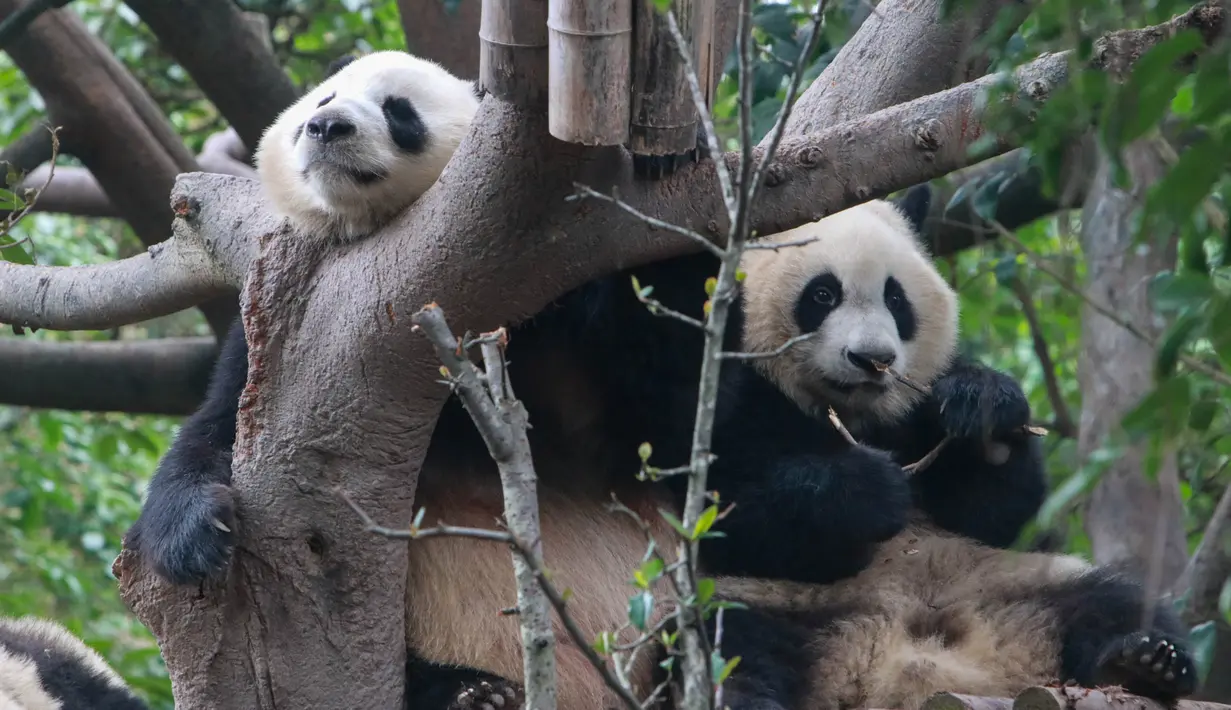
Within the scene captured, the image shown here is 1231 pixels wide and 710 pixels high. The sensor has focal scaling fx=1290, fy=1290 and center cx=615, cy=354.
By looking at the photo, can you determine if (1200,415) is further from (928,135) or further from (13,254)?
(13,254)

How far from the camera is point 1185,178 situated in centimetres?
120

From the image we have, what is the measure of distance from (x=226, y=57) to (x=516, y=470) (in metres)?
3.91

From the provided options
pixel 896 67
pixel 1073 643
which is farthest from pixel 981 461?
pixel 896 67

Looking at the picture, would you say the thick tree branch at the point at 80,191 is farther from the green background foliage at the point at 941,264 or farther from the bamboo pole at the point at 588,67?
the bamboo pole at the point at 588,67

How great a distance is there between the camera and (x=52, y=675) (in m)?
4.27

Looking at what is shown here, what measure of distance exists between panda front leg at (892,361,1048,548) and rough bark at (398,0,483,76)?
259cm

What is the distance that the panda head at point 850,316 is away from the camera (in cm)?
364

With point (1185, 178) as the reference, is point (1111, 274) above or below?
below

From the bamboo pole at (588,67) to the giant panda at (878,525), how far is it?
3.62ft

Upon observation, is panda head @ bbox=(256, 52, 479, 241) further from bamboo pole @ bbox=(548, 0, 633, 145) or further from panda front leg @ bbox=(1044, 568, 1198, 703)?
panda front leg @ bbox=(1044, 568, 1198, 703)

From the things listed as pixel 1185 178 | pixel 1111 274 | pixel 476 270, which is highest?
pixel 1185 178

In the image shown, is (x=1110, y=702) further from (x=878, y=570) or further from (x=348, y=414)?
(x=348, y=414)

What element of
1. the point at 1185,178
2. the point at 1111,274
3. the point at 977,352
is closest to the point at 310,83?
the point at 977,352

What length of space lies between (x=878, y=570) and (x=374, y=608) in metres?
1.45
